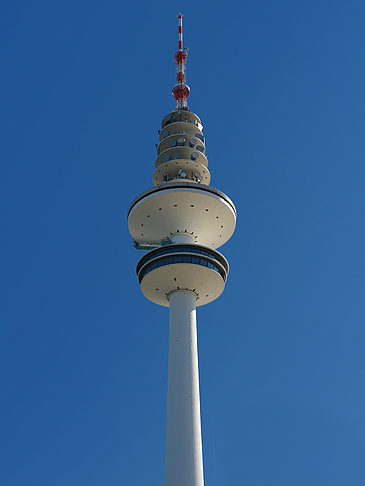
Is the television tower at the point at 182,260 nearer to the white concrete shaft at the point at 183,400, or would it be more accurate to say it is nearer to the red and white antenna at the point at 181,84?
the white concrete shaft at the point at 183,400

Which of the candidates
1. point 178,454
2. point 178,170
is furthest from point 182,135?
point 178,454

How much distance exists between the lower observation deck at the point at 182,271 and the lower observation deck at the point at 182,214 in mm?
3498

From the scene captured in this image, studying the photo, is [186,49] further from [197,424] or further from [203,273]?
[197,424]

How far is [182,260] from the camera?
40031 mm

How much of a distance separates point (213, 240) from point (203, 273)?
19.2ft

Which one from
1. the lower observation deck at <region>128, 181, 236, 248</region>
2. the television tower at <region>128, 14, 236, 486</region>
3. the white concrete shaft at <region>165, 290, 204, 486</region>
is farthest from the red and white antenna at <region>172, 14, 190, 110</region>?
the white concrete shaft at <region>165, 290, 204, 486</region>

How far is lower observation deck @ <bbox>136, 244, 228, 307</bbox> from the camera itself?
4012 cm

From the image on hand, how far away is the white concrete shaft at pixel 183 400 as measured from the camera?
3266 cm

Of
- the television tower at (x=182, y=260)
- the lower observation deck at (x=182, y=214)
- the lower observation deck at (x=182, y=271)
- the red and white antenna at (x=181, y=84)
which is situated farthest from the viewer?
the red and white antenna at (x=181, y=84)

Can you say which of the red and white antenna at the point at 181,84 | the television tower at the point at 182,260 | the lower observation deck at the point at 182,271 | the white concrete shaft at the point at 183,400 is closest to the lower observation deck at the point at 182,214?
the television tower at the point at 182,260

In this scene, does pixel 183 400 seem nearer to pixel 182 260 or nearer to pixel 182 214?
pixel 182 260

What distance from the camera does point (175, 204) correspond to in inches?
1674

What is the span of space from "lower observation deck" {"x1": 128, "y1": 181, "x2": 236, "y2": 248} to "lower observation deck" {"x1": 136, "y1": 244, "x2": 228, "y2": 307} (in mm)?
3498

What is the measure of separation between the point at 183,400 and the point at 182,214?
50.2ft
